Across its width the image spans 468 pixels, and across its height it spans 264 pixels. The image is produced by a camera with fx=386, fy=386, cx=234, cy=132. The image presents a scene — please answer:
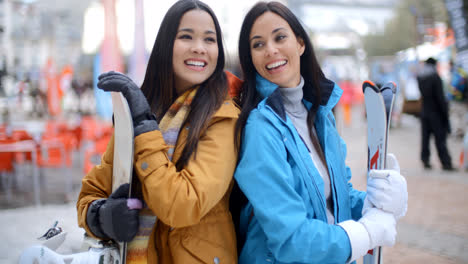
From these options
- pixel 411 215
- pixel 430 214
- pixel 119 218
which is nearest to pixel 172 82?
pixel 119 218

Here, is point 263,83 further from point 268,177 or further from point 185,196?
point 185,196

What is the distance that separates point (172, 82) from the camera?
166 cm

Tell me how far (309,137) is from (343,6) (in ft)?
231

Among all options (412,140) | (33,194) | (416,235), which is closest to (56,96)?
(33,194)

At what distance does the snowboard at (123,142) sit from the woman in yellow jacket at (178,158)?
0.03 m

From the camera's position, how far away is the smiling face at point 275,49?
1.63m

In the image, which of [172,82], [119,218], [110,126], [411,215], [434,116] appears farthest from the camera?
[110,126]

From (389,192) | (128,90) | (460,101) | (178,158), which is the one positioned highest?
(128,90)

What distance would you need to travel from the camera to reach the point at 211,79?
166cm

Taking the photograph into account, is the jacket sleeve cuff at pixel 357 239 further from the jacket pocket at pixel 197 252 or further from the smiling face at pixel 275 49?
the smiling face at pixel 275 49

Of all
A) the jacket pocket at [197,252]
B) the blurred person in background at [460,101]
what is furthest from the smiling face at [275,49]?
the blurred person in background at [460,101]

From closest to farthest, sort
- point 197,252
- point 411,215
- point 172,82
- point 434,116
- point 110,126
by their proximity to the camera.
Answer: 1. point 197,252
2. point 172,82
3. point 411,215
4. point 434,116
5. point 110,126

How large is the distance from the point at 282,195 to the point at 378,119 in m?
0.56

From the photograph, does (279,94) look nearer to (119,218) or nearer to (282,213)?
(282,213)
